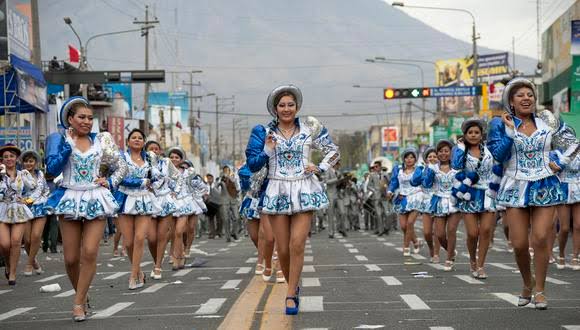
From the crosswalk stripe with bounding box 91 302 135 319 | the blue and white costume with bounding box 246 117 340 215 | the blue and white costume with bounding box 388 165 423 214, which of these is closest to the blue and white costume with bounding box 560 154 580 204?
the blue and white costume with bounding box 388 165 423 214

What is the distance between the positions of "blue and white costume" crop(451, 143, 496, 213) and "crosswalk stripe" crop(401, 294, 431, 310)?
3.15m

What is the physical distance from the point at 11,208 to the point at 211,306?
7030 mm

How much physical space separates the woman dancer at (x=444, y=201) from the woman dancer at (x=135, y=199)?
4.52 meters

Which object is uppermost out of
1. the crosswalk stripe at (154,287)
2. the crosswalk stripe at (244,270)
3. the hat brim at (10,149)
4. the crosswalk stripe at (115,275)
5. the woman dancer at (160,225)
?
the hat brim at (10,149)

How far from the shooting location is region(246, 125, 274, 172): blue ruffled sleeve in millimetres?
10906

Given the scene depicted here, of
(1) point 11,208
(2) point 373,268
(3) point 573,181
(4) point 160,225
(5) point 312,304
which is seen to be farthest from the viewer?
(1) point 11,208

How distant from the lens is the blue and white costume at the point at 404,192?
815 inches

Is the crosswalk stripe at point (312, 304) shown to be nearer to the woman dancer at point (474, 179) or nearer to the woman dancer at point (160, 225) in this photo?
the woman dancer at point (474, 179)

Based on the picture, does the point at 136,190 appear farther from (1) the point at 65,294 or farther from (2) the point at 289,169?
(2) the point at 289,169

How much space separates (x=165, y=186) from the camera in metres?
17.0

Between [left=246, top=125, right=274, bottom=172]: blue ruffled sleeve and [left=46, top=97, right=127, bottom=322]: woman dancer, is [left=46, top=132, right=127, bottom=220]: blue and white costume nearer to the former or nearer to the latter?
[left=46, top=97, right=127, bottom=322]: woman dancer

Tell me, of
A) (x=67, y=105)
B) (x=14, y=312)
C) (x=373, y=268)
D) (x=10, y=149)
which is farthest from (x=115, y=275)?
(x=67, y=105)

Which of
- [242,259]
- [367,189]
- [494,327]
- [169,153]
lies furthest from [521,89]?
[367,189]

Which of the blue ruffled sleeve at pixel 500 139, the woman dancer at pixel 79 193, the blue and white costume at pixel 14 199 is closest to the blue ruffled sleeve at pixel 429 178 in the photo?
the blue and white costume at pixel 14 199
